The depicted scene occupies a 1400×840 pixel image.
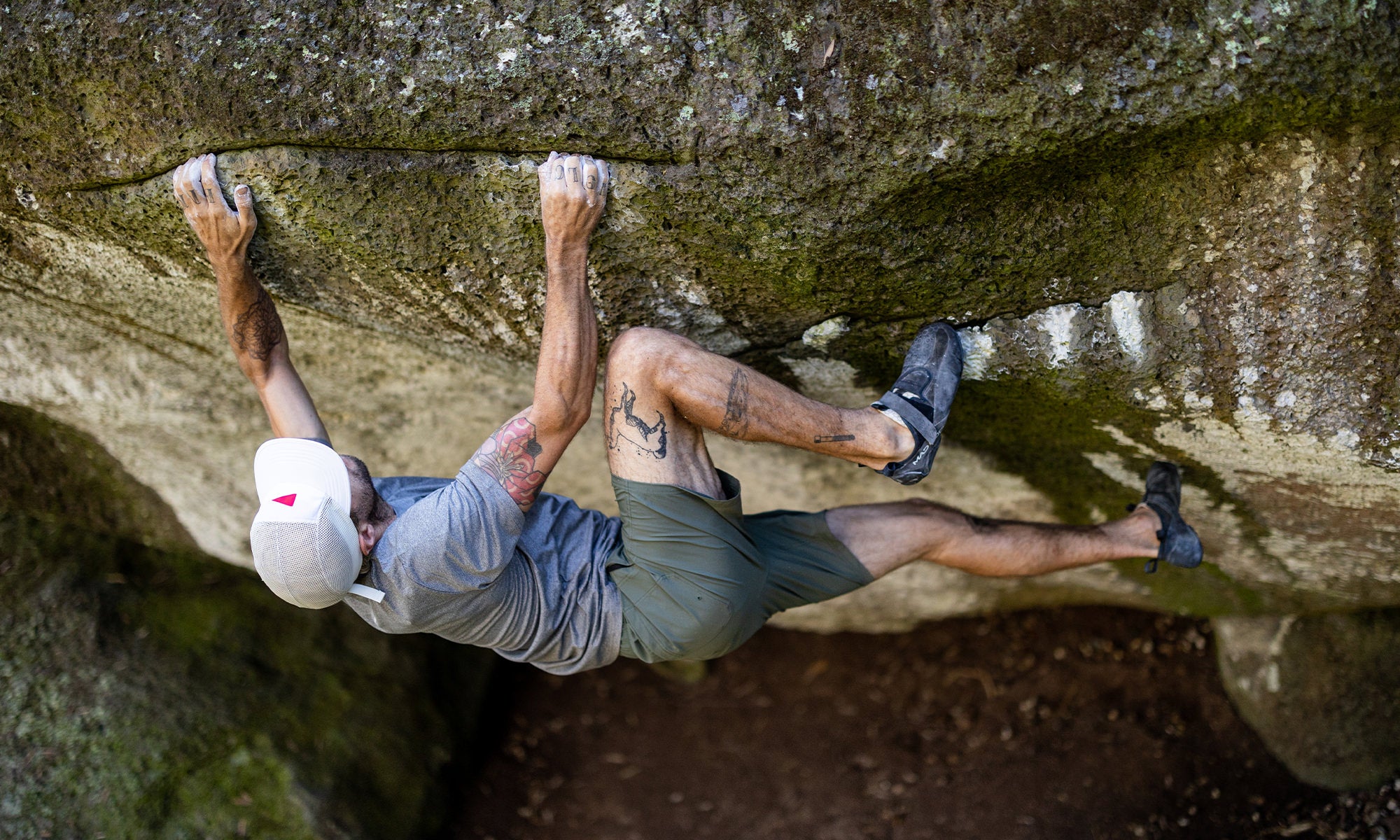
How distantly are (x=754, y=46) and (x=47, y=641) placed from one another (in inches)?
148

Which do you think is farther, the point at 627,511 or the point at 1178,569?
the point at 1178,569

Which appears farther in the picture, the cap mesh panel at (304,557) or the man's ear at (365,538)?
the man's ear at (365,538)

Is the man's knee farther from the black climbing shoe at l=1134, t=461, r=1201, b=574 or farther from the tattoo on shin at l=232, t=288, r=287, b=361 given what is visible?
the black climbing shoe at l=1134, t=461, r=1201, b=574

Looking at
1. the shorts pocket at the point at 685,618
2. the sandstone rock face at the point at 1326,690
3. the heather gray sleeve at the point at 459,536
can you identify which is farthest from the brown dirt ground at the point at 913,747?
the heather gray sleeve at the point at 459,536

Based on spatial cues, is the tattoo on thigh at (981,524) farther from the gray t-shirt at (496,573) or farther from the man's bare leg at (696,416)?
the gray t-shirt at (496,573)

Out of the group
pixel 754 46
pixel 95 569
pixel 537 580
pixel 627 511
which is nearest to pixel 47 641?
pixel 95 569

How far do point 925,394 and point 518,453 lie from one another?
1106mm

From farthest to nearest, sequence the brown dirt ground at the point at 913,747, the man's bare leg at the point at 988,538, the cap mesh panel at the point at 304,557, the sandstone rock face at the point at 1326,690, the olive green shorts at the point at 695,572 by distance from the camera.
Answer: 1. the brown dirt ground at the point at 913,747
2. the sandstone rock face at the point at 1326,690
3. the man's bare leg at the point at 988,538
4. the olive green shorts at the point at 695,572
5. the cap mesh panel at the point at 304,557

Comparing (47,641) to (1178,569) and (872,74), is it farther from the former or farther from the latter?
(1178,569)

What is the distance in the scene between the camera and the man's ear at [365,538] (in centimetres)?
263

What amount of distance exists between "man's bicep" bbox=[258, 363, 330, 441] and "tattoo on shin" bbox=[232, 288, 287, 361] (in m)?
0.08

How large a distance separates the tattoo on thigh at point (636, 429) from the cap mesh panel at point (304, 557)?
736mm

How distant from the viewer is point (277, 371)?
308 cm

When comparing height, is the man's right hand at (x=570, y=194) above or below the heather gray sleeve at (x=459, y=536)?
above
